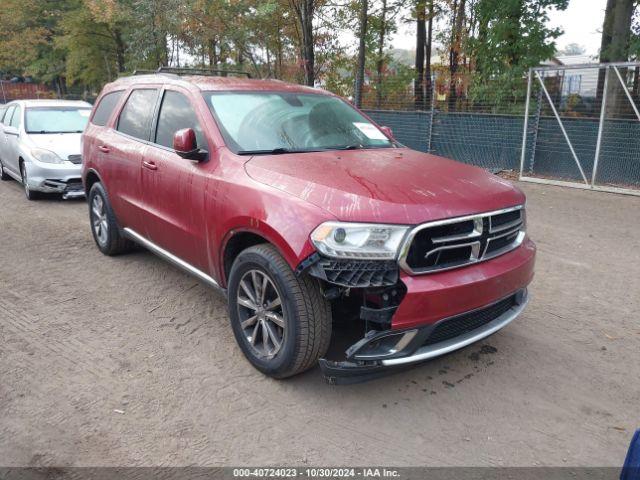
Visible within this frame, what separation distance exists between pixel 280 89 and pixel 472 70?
39.6 feet

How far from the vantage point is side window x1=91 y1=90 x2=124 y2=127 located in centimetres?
547

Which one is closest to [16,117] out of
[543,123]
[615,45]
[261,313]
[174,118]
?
[174,118]

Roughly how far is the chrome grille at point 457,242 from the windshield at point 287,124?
4.57 feet

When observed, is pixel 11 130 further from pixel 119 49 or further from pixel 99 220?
pixel 119 49

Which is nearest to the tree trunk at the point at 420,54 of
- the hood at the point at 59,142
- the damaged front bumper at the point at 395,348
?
the hood at the point at 59,142

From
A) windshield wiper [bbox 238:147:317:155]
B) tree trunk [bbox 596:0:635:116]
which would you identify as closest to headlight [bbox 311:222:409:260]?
windshield wiper [bbox 238:147:317:155]

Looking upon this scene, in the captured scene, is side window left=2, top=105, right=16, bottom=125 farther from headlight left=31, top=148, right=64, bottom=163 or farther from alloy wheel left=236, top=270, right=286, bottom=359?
alloy wheel left=236, top=270, right=286, bottom=359

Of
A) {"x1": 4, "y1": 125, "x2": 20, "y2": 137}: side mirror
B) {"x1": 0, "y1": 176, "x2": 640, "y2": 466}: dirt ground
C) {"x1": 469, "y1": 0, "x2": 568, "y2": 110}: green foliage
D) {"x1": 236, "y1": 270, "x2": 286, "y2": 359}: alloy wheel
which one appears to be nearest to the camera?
{"x1": 0, "y1": 176, "x2": 640, "y2": 466}: dirt ground

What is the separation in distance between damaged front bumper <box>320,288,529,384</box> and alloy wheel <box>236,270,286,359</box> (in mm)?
447

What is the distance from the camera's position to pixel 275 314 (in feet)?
10.4

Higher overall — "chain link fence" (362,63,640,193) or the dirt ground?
"chain link fence" (362,63,640,193)

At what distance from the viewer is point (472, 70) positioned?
49.3ft

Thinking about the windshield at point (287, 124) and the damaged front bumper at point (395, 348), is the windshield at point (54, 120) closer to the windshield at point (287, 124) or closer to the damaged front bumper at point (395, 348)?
the windshield at point (287, 124)

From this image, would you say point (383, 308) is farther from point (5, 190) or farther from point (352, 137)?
point (5, 190)
